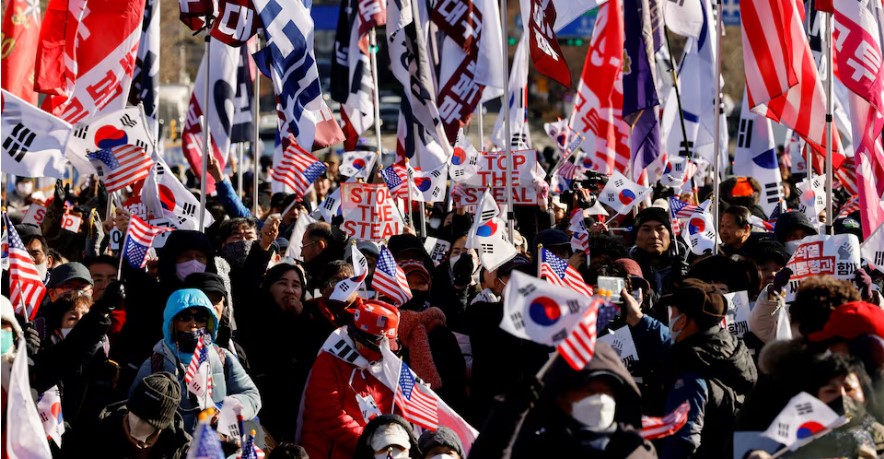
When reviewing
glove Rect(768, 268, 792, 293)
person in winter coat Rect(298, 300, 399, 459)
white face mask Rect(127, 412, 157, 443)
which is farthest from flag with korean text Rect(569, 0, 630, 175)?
white face mask Rect(127, 412, 157, 443)

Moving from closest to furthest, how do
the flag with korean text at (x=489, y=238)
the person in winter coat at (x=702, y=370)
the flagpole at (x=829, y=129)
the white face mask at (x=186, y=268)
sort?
the person in winter coat at (x=702, y=370) → the white face mask at (x=186, y=268) → the flag with korean text at (x=489, y=238) → the flagpole at (x=829, y=129)

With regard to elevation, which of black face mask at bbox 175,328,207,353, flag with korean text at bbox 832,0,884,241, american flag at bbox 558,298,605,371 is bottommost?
black face mask at bbox 175,328,207,353

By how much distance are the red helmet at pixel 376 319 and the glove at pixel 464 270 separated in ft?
5.50

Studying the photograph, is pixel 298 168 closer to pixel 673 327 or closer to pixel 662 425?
pixel 673 327

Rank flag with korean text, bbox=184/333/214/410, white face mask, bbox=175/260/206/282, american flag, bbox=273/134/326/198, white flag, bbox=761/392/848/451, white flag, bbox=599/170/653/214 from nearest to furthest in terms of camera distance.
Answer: white flag, bbox=761/392/848/451
flag with korean text, bbox=184/333/214/410
white face mask, bbox=175/260/206/282
white flag, bbox=599/170/653/214
american flag, bbox=273/134/326/198

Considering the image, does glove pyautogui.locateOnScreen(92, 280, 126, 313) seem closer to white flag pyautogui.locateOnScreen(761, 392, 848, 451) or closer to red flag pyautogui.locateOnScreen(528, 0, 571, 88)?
white flag pyautogui.locateOnScreen(761, 392, 848, 451)

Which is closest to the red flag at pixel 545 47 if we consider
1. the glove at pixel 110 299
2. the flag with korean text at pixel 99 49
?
the flag with korean text at pixel 99 49

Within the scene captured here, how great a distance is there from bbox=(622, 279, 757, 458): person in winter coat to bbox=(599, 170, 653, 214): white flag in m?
4.66

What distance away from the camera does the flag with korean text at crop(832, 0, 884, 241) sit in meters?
8.97

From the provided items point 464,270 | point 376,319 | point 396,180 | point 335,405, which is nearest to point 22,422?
point 335,405

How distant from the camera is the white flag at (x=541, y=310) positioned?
466 cm

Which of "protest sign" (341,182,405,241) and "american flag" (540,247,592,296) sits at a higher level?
"protest sign" (341,182,405,241)

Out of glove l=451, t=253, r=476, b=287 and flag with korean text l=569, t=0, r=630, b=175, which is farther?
flag with korean text l=569, t=0, r=630, b=175

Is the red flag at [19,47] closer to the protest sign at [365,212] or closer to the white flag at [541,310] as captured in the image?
the protest sign at [365,212]
